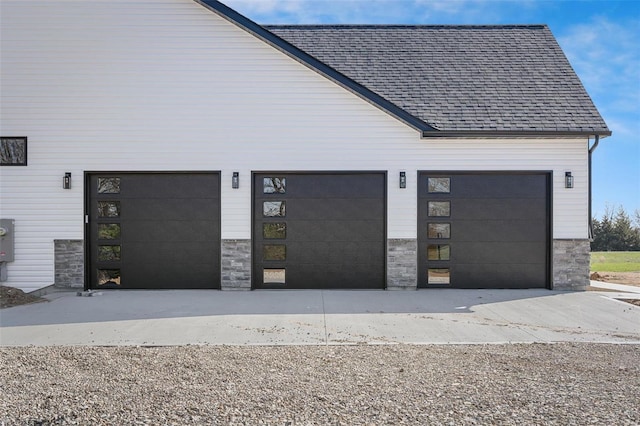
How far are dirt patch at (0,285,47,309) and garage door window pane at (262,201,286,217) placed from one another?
448 cm

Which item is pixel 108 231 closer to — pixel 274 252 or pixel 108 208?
pixel 108 208

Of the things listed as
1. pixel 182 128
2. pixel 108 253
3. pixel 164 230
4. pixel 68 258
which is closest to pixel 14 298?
pixel 68 258

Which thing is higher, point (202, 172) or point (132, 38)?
point (132, 38)

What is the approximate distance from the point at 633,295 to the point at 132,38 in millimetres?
11492

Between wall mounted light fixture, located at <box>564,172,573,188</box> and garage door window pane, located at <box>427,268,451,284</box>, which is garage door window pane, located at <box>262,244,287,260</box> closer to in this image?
garage door window pane, located at <box>427,268,451,284</box>

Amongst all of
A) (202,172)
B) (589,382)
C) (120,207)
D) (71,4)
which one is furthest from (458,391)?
(71,4)

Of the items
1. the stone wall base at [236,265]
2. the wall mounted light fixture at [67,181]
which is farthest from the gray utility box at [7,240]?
the stone wall base at [236,265]

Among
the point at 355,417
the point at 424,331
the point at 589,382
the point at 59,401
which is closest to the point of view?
the point at 355,417

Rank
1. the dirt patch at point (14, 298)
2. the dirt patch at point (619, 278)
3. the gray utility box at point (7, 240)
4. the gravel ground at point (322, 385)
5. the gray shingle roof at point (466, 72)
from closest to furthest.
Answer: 1. the gravel ground at point (322, 385)
2. the dirt patch at point (14, 298)
3. the gray utility box at point (7, 240)
4. the gray shingle roof at point (466, 72)
5. the dirt patch at point (619, 278)

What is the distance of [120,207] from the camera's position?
9133 mm

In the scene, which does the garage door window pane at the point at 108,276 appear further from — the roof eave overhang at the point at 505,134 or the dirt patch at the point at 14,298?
the roof eave overhang at the point at 505,134

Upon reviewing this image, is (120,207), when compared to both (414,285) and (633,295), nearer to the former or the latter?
(414,285)

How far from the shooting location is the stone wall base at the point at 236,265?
9008 mm

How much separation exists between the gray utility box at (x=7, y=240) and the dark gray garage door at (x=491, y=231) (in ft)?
28.0
